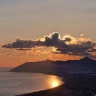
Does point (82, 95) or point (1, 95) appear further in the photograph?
point (1, 95)

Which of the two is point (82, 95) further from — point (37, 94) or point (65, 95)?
point (37, 94)

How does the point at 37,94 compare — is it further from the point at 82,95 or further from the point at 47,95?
→ the point at 82,95

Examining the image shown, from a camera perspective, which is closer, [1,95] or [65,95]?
[65,95]

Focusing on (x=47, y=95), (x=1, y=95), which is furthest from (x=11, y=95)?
(x=47, y=95)

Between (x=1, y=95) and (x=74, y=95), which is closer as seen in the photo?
(x=74, y=95)

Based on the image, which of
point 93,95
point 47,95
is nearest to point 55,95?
point 47,95

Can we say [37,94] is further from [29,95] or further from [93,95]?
[93,95]

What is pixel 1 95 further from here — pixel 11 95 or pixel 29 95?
pixel 29 95
